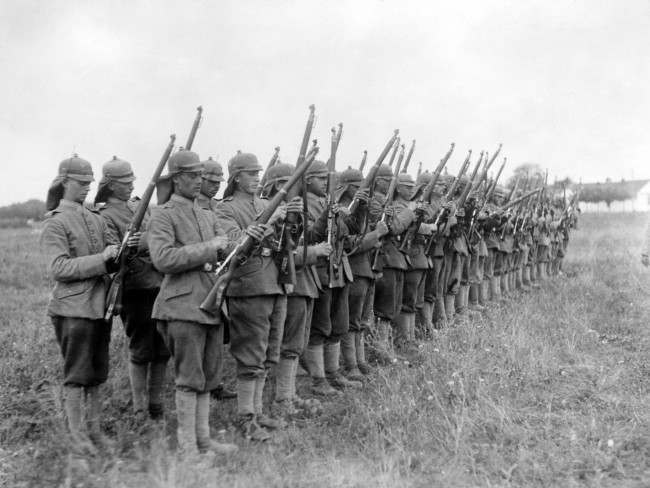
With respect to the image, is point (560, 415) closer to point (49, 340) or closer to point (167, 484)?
point (167, 484)

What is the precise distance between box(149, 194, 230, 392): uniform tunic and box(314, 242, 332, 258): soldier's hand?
1.64 meters

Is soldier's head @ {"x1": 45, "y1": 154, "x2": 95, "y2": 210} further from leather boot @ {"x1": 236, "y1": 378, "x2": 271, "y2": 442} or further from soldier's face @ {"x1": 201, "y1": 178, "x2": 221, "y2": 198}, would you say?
leather boot @ {"x1": 236, "y1": 378, "x2": 271, "y2": 442}

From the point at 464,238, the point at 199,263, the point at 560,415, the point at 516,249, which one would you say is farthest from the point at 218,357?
the point at 516,249

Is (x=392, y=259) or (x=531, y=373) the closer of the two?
(x=531, y=373)

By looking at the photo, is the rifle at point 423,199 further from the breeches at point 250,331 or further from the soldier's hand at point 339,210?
the breeches at point 250,331

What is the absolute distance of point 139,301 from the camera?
6234 millimetres

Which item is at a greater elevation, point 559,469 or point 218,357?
point 218,357

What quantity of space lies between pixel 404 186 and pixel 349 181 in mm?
1381

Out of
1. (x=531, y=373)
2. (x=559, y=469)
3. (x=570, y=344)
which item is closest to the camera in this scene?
(x=559, y=469)

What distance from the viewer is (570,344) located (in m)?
8.01

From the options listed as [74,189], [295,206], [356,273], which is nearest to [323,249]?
[295,206]

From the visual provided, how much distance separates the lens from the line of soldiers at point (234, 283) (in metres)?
5.07

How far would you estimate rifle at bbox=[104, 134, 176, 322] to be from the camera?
518 centimetres

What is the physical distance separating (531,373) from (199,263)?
12.6 ft
